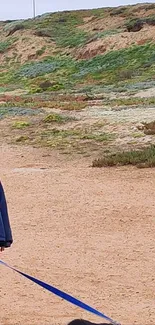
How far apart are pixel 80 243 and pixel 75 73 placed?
41.5 metres

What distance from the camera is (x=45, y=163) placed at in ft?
47.0

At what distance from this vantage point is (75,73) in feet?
160

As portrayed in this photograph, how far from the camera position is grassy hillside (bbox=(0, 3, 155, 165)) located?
1983 cm

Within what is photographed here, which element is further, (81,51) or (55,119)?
(81,51)

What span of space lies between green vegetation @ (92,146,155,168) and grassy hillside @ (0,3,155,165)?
2.33 m

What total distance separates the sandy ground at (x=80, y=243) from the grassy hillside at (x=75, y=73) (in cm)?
419

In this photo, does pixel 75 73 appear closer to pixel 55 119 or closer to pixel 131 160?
pixel 55 119

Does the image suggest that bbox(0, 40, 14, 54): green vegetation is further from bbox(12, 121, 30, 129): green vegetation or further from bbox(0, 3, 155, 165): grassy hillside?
bbox(12, 121, 30, 129): green vegetation

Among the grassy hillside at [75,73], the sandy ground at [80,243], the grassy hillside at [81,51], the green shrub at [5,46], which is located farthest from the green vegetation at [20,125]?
the green shrub at [5,46]

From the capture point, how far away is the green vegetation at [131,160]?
12745 millimetres

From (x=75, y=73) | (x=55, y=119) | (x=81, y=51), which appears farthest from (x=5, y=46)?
(x=55, y=119)

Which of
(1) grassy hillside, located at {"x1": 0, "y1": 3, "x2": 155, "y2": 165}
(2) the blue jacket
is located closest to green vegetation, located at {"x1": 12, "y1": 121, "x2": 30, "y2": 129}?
(1) grassy hillside, located at {"x1": 0, "y1": 3, "x2": 155, "y2": 165}

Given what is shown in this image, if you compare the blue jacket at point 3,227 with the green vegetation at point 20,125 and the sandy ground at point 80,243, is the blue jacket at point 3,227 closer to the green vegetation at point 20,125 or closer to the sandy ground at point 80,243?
the sandy ground at point 80,243

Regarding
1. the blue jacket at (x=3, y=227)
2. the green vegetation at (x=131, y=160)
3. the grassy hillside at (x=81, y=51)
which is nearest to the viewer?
the blue jacket at (x=3, y=227)
